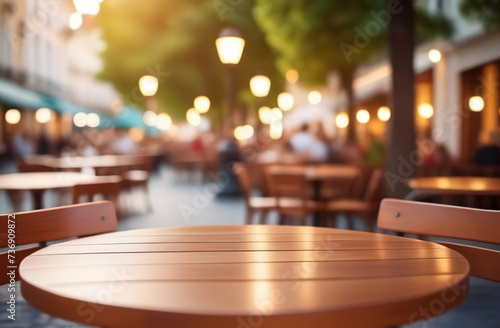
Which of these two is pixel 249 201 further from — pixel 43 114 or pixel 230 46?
pixel 43 114

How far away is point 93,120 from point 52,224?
33.5m

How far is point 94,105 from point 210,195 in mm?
35996

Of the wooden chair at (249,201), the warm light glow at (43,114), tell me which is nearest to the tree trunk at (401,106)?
the wooden chair at (249,201)

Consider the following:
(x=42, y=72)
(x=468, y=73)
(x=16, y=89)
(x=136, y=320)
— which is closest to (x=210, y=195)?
(x=468, y=73)

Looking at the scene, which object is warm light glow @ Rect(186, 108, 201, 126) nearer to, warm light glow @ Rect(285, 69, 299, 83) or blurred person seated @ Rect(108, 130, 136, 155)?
warm light glow @ Rect(285, 69, 299, 83)

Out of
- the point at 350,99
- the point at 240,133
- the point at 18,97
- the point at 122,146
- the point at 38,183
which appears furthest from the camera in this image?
the point at 18,97

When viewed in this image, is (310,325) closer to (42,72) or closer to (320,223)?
(320,223)

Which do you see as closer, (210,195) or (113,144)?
(210,195)

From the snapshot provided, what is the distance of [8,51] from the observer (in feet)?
78.3

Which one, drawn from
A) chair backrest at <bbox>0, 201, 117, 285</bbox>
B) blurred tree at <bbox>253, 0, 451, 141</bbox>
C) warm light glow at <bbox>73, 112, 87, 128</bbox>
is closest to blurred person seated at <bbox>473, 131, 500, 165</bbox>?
blurred tree at <bbox>253, 0, 451, 141</bbox>

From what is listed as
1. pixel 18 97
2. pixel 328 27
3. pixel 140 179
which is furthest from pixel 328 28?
pixel 18 97

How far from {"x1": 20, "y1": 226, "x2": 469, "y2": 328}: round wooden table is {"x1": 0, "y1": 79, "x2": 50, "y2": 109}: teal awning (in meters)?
20.4

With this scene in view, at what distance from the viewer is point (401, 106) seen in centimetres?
629

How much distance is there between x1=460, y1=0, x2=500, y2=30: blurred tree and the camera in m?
9.45
